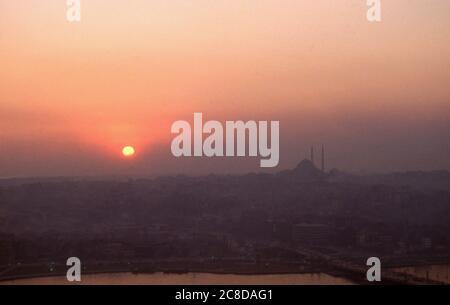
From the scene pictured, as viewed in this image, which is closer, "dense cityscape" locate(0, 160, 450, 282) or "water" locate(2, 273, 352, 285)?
"water" locate(2, 273, 352, 285)

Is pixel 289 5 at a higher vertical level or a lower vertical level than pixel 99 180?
higher

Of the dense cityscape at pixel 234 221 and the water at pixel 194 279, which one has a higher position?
the dense cityscape at pixel 234 221

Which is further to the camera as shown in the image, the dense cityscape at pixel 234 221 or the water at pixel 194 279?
the dense cityscape at pixel 234 221

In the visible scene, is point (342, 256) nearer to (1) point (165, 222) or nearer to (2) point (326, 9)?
(1) point (165, 222)

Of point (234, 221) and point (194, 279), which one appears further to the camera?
point (234, 221)

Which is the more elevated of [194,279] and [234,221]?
[234,221]

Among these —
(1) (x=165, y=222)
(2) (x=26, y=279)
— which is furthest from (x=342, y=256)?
(2) (x=26, y=279)

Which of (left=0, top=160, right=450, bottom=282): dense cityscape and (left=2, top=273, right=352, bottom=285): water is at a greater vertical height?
(left=0, top=160, right=450, bottom=282): dense cityscape
